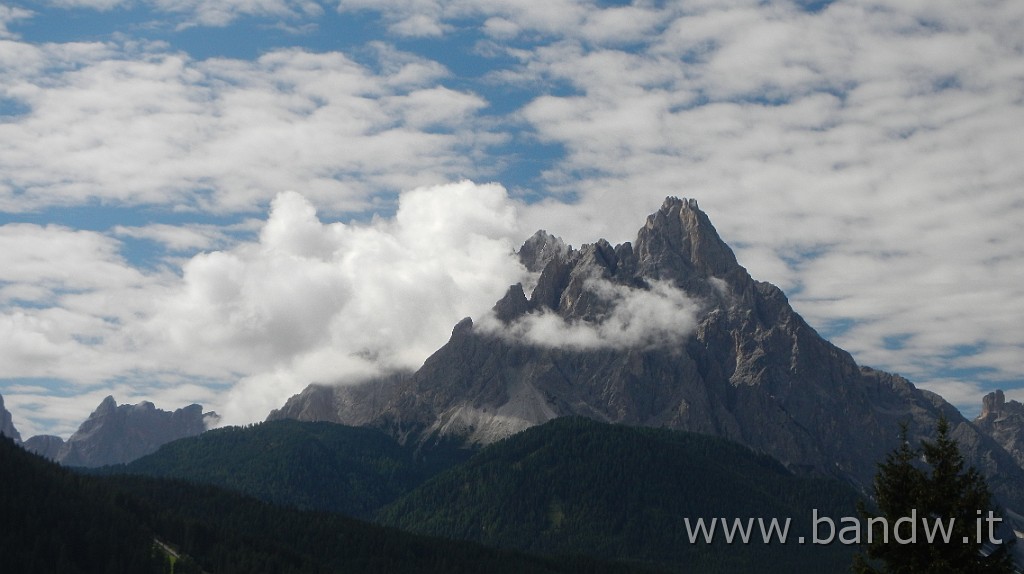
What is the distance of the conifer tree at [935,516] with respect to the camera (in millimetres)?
44938

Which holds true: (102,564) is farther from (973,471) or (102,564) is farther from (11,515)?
Result: (973,471)

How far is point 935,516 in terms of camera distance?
46750mm

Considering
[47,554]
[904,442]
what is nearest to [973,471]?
[904,442]

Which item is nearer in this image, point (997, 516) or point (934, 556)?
point (934, 556)

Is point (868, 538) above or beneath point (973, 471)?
beneath

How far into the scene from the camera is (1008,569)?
147 ft

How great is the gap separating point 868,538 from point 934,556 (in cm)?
302

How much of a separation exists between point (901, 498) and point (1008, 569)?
4781 mm

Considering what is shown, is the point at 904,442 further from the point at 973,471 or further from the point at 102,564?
the point at 102,564

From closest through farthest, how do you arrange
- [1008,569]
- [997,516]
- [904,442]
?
[1008,569] → [904,442] → [997,516]

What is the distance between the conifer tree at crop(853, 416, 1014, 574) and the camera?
147ft

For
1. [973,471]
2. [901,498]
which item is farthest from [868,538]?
[973,471]

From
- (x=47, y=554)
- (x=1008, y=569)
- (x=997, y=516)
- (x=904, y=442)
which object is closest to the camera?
(x=1008, y=569)

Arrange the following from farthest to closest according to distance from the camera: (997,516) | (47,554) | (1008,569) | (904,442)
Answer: (47,554), (997,516), (904,442), (1008,569)
